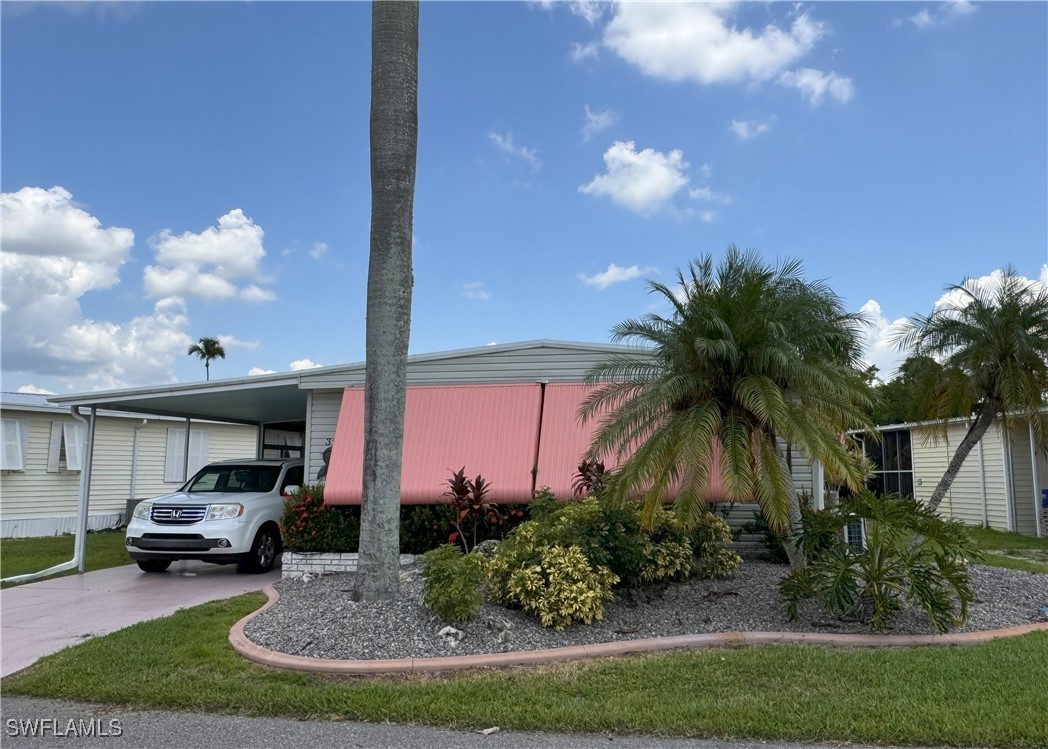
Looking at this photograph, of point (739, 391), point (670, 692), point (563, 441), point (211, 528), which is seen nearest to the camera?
point (670, 692)

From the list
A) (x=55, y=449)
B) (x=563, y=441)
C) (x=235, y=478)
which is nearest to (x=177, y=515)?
(x=235, y=478)

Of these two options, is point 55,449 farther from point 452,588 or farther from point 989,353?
point 989,353

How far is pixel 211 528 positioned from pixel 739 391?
23.9ft

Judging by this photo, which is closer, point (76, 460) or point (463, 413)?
point (463, 413)

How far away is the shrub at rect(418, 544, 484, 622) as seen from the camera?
20.4 feet

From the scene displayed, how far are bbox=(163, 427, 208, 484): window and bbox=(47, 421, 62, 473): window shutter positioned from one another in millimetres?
2962

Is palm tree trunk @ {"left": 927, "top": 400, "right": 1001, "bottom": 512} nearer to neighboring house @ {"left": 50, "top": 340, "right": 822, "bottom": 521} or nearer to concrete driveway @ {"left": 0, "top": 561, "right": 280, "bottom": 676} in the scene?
neighboring house @ {"left": 50, "top": 340, "right": 822, "bottom": 521}

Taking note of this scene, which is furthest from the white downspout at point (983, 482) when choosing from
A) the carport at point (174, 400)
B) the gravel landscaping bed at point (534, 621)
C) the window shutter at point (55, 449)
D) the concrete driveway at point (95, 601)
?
the window shutter at point (55, 449)

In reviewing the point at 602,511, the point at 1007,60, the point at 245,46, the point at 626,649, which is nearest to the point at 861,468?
the point at 602,511

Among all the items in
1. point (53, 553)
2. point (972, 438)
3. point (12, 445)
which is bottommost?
point (53, 553)

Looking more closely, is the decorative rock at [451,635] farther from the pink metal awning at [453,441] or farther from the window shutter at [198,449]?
the window shutter at [198,449]

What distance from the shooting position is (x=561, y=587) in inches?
263

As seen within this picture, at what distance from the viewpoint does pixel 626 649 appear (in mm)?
6000

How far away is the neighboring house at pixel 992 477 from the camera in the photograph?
17.1m
